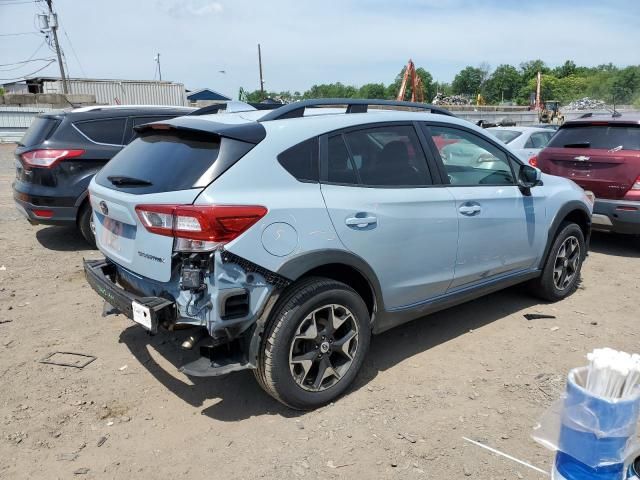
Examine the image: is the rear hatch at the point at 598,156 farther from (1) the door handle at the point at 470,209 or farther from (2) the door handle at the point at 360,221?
(2) the door handle at the point at 360,221

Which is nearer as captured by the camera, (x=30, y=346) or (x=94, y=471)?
(x=94, y=471)

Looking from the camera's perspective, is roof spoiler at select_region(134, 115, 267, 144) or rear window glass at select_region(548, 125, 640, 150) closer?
roof spoiler at select_region(134, 115, 267, 144)

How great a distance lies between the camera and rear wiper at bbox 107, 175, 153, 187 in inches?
123

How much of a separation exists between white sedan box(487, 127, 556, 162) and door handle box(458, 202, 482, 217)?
21.5ft

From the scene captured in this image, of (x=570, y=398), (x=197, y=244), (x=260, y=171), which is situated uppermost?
(x=260, y=171)

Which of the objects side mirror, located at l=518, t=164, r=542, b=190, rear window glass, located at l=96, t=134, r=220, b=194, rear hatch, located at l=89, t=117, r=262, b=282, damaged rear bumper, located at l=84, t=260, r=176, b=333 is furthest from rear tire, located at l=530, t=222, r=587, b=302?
damaged rear bumper, located at l=84, t=260, r=176, b=333

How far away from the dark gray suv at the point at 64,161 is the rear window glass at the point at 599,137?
231 inches

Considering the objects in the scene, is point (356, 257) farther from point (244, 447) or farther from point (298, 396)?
point (244, 447)

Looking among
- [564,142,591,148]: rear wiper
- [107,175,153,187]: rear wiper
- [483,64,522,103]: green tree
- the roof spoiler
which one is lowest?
[107,175,153,187]: rear wiper

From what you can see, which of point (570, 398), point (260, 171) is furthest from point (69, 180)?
point (570, 398)

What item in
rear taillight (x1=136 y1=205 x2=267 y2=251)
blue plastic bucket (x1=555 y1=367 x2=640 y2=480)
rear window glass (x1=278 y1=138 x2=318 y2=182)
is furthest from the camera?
rear window glass (x1=278 y1=138 x2=318 y2=182)

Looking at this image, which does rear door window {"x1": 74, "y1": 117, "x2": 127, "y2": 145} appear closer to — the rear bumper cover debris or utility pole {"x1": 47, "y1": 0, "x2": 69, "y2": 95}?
the rear bumper cover debris

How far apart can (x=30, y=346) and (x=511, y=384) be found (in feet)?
11.8

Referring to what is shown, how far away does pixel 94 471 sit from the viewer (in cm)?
278
